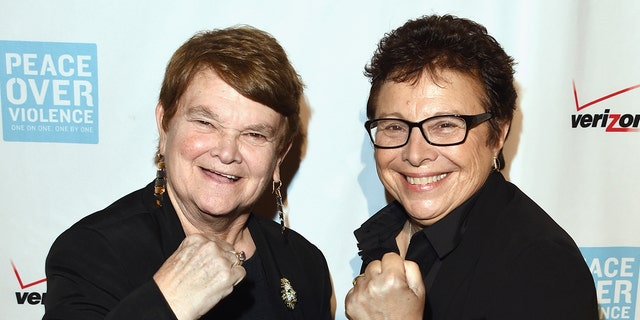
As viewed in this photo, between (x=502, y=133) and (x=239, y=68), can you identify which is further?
(x=502, y=133)

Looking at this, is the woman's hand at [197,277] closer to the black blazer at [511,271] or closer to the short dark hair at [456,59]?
the black blazer at [511,271]

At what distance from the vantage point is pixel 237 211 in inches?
69.1

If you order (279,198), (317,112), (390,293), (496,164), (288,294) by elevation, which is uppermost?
(317,112)

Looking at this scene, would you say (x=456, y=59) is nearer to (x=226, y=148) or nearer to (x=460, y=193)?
(x=460, y=193)

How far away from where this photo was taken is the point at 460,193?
170cm

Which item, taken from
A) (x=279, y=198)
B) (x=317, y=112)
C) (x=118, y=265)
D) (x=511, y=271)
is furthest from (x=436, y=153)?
(x=118, y=265)

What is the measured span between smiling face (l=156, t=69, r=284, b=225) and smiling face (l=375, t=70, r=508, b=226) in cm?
31

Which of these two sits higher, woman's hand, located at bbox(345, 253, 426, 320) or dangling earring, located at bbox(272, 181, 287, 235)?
dangling earring, located at bbox(272, 181, 287, 235)

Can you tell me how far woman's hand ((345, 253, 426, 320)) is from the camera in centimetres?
136

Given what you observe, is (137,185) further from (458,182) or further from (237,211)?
(458,182)

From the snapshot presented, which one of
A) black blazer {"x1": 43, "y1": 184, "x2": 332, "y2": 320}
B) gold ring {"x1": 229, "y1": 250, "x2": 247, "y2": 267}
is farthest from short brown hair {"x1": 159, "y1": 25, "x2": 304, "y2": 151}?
gold ring {"x1": 229, "y1": 250, "x2": 247, "y2": 267}

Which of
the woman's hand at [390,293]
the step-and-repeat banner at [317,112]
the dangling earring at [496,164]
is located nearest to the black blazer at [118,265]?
the woman's hand at [390,293]

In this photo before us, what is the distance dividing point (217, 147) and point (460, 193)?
2.05 feet

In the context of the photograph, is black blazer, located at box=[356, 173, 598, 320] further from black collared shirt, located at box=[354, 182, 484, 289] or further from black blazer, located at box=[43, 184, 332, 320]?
black blazer, located at box=[43, 184, 332, 320]
